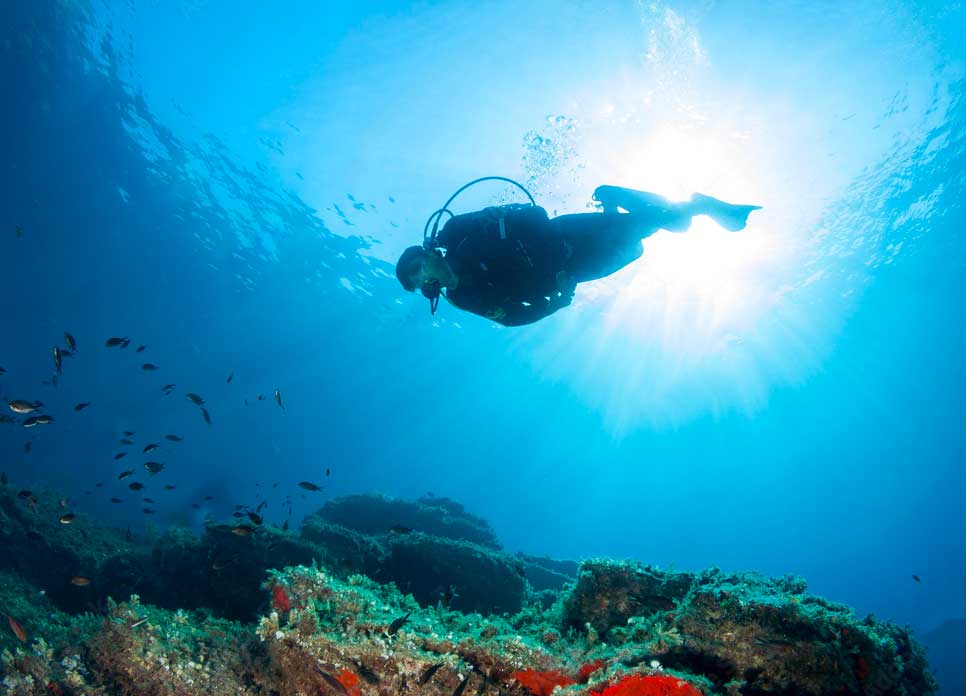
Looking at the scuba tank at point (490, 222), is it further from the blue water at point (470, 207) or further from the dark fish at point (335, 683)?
the blue water at point (470, 207)

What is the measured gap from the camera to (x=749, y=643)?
3475mm

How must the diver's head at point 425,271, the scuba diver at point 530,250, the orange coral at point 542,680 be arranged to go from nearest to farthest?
the orange coral at point 542,680
the diver's head at point 425,271
the scuba diver at point 530,250

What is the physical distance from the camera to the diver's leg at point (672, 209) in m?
6.57

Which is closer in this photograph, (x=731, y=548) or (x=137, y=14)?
(x=137, y=14)

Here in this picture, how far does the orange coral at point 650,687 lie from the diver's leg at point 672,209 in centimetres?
563

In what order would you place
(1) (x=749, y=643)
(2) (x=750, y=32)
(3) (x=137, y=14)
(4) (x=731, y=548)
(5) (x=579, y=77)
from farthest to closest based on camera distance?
1. (4) (x=731, y=548)
2. (3) (x=137, y=14)
3. (5) (x=579, y=77)
4. (2) (x=750, y=32)
5. (1) (x=749, y=643)

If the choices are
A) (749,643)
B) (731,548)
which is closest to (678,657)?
(749,643)

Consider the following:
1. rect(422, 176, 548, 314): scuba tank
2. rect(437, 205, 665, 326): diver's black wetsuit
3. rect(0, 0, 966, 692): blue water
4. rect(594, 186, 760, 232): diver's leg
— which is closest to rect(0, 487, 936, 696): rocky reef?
rect(0, 0, 966, 692): blue water

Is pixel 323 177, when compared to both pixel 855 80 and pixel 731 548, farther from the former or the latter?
pixel 731 548

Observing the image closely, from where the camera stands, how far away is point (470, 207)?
71.8ft

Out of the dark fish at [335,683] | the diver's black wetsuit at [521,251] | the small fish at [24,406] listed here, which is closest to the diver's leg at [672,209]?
the diver's black wetsuit at [521,251]

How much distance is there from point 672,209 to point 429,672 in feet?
21.1

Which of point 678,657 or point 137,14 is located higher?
point 137,14

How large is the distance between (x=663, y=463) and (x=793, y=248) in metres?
79.5
